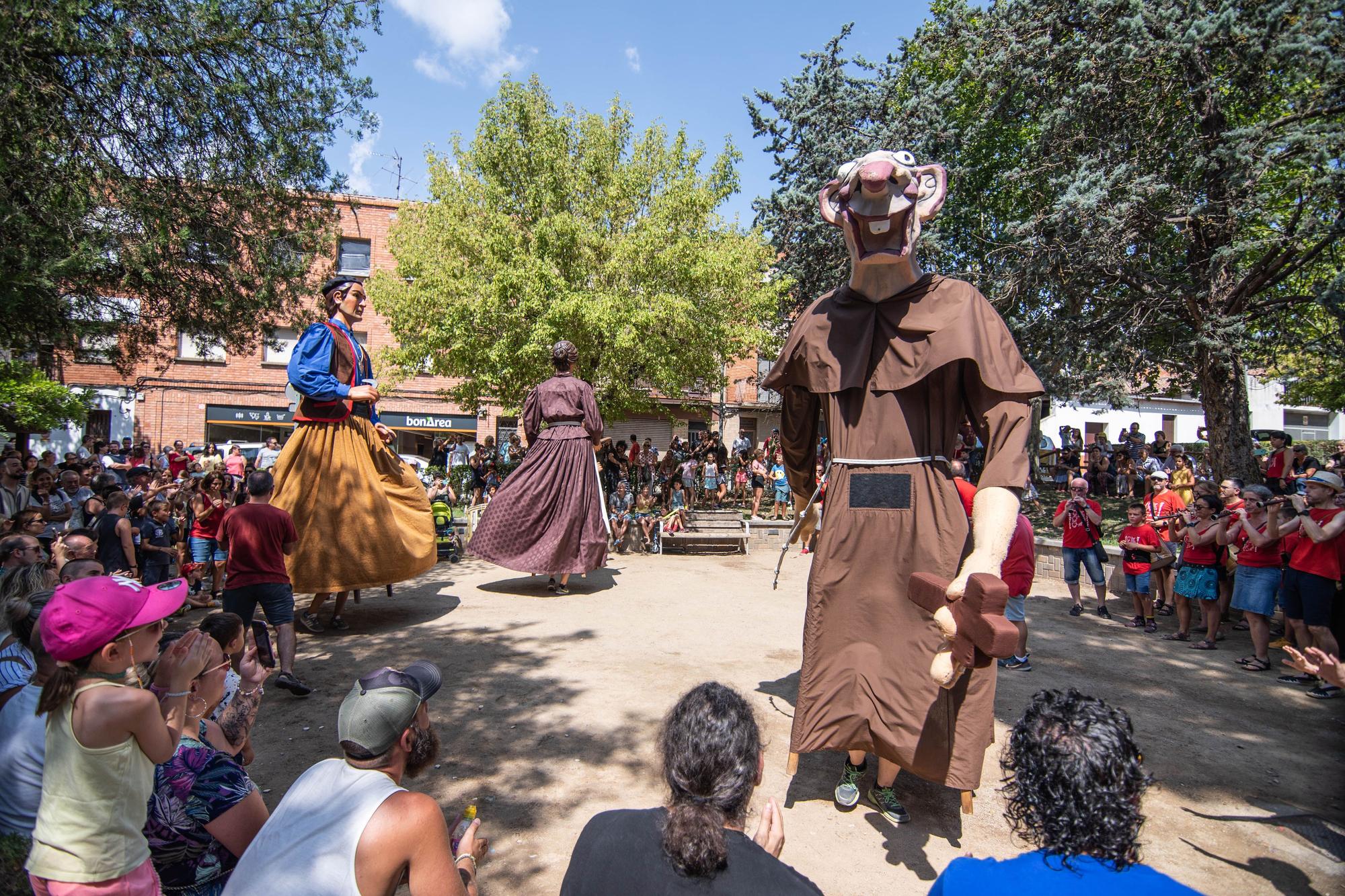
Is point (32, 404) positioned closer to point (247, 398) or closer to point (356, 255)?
point (247, 398)

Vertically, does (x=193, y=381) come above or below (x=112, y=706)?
above

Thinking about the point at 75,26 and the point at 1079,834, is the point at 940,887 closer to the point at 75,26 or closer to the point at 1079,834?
the point at 1079,834

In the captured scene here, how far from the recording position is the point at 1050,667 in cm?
611

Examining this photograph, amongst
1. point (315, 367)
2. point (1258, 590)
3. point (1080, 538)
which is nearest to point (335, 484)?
point (315, 367)

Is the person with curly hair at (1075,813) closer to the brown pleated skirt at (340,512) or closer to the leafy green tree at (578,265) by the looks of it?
the brown pleated skirt at (340,512)

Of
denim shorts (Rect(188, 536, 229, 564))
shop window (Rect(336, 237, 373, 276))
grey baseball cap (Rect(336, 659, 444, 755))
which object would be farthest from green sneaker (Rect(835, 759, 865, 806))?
shop window (Rect(336, 237, 373, 276))

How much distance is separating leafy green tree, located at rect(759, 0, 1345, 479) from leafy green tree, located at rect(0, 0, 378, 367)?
992cm

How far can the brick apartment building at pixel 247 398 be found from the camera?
25.8m

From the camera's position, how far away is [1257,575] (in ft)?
21.9

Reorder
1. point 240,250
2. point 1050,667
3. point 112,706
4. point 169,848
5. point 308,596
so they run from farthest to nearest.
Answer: point 240,250 < point 308,596 < point 1050,667 < point 169,848 < point 112,706

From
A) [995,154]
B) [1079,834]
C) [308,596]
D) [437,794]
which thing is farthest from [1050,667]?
[995,154]

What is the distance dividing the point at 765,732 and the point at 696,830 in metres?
2.93

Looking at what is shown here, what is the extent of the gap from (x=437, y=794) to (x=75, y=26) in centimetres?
682

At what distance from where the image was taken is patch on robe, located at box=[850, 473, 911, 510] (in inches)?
134
